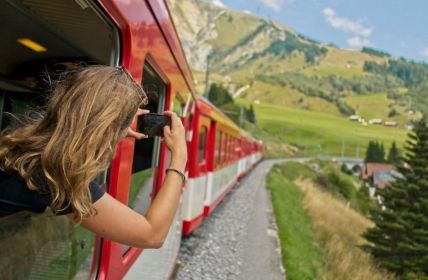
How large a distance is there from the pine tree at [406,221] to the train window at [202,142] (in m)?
13.4

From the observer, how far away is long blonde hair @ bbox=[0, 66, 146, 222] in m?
1.61

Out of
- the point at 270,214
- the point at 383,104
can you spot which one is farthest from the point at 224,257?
the point at 383,104

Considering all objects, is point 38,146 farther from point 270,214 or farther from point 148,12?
point 270,214

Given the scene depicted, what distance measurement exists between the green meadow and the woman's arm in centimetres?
12036

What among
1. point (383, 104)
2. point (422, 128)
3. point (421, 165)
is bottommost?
point (421, 165)

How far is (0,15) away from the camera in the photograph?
227 centimetres

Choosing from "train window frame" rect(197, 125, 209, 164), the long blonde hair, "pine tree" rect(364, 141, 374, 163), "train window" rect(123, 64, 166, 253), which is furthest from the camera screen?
"pine tree" rect(364, 141, 374, 163)

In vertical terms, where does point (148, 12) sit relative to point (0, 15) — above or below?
above

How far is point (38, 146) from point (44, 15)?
889mm

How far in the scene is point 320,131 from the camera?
478 feet

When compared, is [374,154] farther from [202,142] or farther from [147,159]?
[147,159]

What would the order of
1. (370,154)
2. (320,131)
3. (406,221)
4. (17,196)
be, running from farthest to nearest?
(320,131) → (370,154) → (406,221) → (17,196)

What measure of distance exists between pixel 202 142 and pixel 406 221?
15.9 m

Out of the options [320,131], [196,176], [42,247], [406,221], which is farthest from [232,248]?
[320,131]
